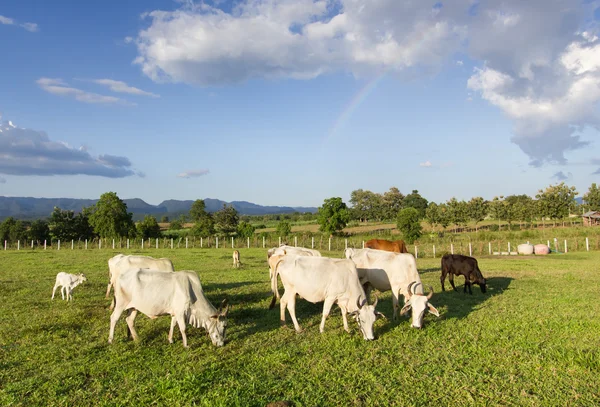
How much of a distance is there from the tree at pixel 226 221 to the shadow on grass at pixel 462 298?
53.6 metres

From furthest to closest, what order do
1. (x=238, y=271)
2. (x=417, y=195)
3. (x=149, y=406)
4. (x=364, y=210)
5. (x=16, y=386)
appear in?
(x=417, y=195) → (x=364, y=210) → (x=238, y=271) → (x=16, y=386) → (x=149, y=406)

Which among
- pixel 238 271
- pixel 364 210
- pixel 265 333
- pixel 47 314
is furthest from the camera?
pixel 364 210

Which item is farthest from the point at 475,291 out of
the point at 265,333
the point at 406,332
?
the point at 265,333

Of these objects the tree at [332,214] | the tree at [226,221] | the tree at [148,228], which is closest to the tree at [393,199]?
the tree at [226,221]

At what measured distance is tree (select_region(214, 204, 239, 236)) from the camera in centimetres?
6638

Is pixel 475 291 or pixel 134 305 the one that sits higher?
pixel 134 305

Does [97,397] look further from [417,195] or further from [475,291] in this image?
[417,195]

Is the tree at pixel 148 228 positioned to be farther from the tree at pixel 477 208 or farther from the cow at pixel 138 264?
the tree at pixel 477 208

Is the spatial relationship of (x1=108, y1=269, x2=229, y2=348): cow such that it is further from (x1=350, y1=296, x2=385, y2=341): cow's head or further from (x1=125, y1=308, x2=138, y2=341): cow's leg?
(x1=350, y1=296, x2=385, y2=341): cow's head

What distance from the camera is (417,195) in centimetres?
12912

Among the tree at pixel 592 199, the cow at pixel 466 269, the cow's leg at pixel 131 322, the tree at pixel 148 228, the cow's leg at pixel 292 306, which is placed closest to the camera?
the cow's leg at pixel 131 322

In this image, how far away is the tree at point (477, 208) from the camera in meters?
66.4

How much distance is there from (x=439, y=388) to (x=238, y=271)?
578 inches

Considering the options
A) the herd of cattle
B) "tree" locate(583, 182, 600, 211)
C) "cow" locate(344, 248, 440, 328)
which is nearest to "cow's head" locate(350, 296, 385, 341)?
the herd of cattle
